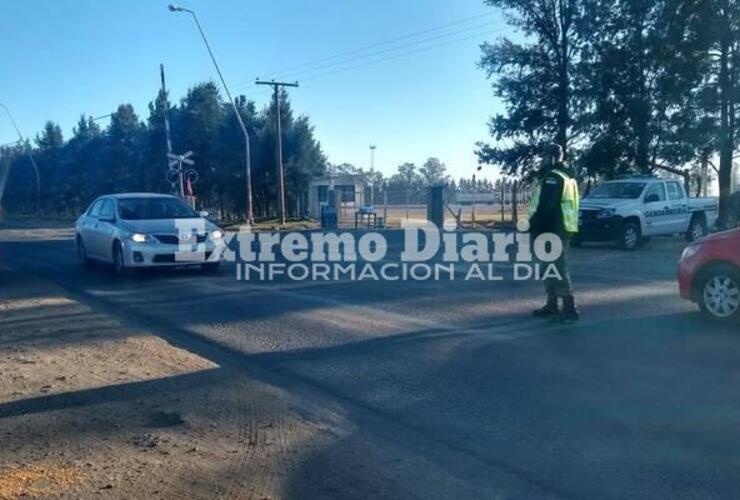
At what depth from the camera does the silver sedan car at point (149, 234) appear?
1428cm

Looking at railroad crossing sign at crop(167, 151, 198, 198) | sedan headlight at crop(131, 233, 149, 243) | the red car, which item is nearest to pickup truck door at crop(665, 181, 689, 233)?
the red car

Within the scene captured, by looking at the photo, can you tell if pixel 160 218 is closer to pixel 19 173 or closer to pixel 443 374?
pixel 443 374

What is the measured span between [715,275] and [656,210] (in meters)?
13.4

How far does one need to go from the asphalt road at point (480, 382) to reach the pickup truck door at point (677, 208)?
1076 cm

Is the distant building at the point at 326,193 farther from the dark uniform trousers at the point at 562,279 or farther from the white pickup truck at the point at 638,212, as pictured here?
the dark uniform trousers at the point at 562,279

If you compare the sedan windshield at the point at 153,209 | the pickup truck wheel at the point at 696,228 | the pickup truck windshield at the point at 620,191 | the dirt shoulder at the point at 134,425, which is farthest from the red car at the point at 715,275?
the pickup truck wheel at the point at 696,228

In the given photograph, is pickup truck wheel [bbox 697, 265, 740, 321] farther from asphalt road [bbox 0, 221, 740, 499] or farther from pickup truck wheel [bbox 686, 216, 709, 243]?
pickup truck wheel [bbox 686, 216, 709, 243]

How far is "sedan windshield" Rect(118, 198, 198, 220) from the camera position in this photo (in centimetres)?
1522

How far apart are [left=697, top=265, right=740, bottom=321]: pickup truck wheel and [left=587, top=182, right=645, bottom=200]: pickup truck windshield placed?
1313 cm

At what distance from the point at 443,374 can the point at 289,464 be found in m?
2.41

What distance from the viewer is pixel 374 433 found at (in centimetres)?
540

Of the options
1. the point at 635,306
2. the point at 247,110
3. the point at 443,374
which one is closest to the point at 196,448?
the point at 443,374

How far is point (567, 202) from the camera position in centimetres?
906

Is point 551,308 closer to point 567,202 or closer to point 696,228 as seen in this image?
point 567,202
